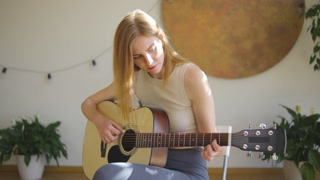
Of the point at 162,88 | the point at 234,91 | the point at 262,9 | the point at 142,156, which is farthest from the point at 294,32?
the point at 142,156

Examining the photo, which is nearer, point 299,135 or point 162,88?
point 162,88

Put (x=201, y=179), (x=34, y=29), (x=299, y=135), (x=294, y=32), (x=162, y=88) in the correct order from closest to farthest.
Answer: (x=201, y=179) → (x=162, y=88) → (x=299, y=135) → (x=294, y=32) → (x=34, y=29)

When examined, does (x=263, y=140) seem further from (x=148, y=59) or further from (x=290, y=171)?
(x=290, y=171)

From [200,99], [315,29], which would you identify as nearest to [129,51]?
[200,99]

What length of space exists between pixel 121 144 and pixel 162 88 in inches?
11.5

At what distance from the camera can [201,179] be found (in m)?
1.37

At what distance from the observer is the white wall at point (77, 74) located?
275cm

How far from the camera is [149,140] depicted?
1413 millimetres

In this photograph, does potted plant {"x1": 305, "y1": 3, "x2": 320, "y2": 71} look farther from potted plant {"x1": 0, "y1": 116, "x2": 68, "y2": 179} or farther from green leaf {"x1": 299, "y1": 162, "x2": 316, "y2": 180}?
potted plant {"x1": 0, "y1": 116, "x2": 68, "y2": 179}

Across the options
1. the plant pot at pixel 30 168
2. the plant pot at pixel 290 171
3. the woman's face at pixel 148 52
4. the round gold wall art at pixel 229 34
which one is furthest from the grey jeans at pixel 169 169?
the plant pot at pixel 30 168

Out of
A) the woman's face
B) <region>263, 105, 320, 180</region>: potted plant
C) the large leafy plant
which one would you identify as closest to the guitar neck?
the woman's face

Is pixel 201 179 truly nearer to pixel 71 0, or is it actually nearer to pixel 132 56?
pixel 132 56

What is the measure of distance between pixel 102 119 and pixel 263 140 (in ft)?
2.38

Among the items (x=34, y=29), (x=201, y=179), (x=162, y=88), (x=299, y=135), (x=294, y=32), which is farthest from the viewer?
(x=34, y=29)
